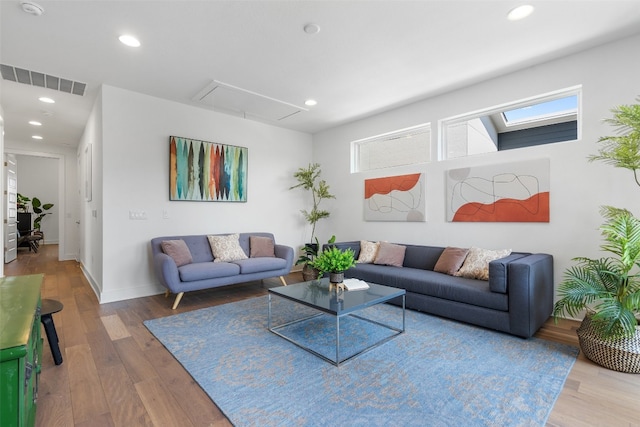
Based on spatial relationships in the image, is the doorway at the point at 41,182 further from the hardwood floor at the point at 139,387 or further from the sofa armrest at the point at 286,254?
the sofa armrest at the point at 286,254

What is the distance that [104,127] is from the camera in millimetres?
3799

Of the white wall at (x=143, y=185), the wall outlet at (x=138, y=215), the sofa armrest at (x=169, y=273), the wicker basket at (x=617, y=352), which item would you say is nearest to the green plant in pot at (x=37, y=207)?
the white wall at (x=143, y=185)

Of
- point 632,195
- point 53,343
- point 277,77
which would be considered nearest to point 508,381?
point 632,195

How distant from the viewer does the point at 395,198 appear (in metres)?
4.65

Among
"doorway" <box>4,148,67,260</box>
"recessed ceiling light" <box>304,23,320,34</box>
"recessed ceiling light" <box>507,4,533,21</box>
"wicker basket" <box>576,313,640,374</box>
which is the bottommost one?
"wicker basket" <box>576,313,640,374</box>

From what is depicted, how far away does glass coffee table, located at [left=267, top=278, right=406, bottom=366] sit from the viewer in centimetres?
238

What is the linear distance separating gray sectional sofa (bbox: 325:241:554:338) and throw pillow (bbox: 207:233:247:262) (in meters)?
1.98

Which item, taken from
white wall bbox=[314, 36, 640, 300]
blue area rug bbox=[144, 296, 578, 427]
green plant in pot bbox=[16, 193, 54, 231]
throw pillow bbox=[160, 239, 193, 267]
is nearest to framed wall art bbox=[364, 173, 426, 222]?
white wall bbox=[314, 36, 640, 300]

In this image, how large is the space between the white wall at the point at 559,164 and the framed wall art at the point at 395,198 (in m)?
0.11

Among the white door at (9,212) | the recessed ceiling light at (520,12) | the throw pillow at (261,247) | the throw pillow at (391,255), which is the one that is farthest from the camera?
the white door at (9,212)

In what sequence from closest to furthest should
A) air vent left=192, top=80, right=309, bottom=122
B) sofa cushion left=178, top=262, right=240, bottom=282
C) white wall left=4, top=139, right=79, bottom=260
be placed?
sofa cushion left=178, top=262, right=240, bottom=282
air vent left=192, top=80, right=309, bottom=122
white wall left=4, top=139, right=79, bottom=260

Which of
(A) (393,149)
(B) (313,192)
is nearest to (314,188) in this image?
(B) (313,192)

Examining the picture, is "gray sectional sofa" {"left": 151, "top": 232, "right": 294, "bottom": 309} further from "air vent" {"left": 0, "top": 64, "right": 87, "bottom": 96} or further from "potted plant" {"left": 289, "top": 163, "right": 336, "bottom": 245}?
"air vent" {"left": 0, "top": 64, "right": 87, "bottom": 96}

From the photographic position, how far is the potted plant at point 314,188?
222 inches
